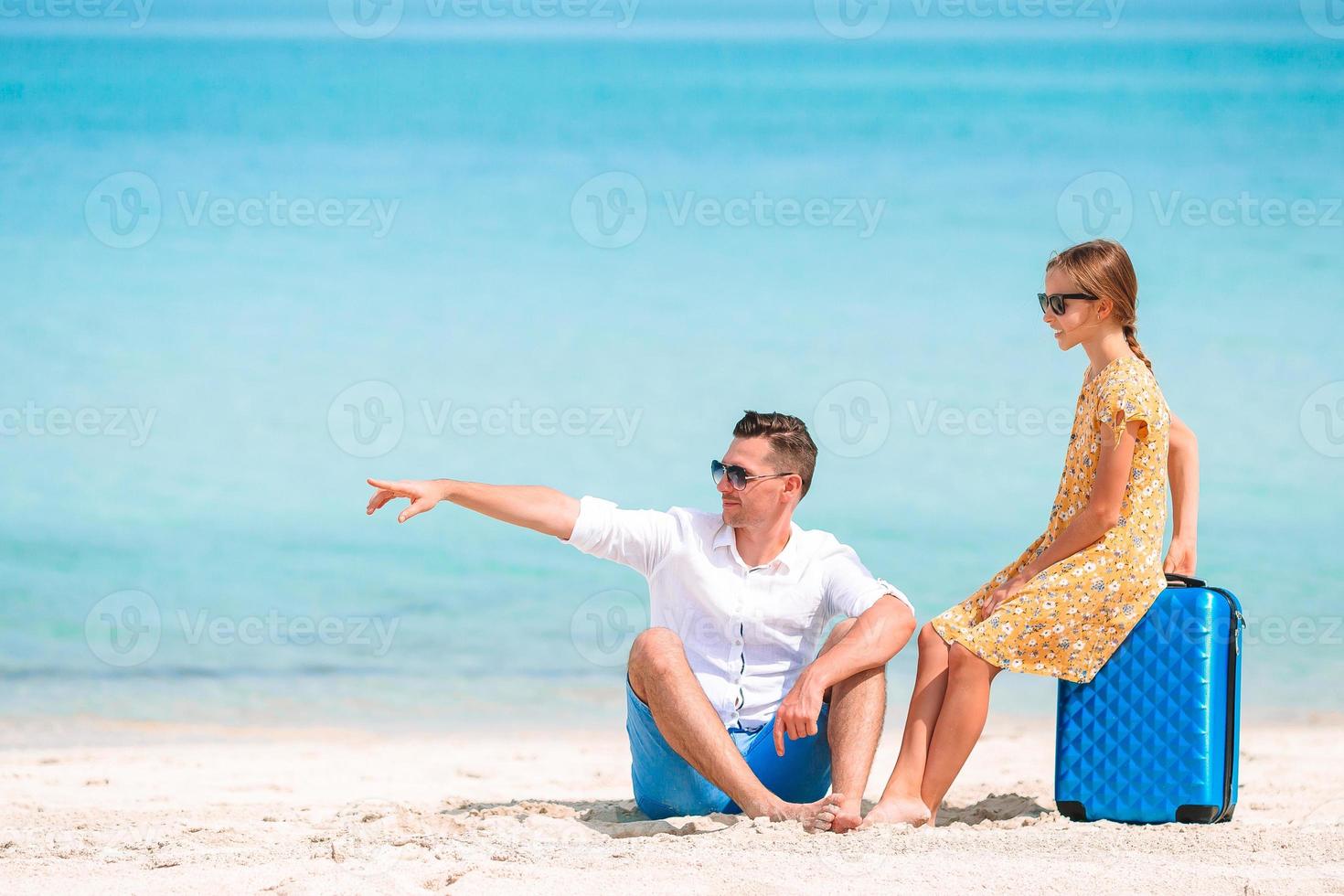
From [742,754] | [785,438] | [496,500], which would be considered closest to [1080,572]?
[785,438]

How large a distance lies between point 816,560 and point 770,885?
135 centimetres

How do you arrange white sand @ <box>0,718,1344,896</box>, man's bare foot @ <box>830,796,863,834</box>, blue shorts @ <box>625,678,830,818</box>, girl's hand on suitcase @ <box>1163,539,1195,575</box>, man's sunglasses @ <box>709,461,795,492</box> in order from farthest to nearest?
girl's hand on suitcase @ <box>1163,539,1195,575</box> < man's sunglasses @ <box>709,461,795,492</box> < blue shorts @ <box>625,678,830,818</box> < man's bare foot @ <box>830,796,863,834</box> < white sand @ <box>0,718,1344,896</box>

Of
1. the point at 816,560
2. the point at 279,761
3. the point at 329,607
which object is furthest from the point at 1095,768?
the point at 329,607

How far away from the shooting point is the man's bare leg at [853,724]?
3.37 m

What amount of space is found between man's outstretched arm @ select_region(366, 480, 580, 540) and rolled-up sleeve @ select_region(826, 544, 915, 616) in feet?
2.56

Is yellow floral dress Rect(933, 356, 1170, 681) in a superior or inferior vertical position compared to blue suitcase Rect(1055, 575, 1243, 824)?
superior

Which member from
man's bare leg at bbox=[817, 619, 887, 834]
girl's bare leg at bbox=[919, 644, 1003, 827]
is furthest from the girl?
man's bare leg at bbox=[817, 619, 887, 834]

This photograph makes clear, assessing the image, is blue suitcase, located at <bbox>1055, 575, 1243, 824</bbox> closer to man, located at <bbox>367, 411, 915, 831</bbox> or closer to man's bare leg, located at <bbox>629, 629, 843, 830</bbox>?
man, located at <bbox>367, 411, 915, 831</bbox>

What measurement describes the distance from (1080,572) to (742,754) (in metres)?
1.08

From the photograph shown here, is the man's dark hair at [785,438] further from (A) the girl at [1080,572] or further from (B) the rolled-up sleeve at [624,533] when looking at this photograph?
(A) the girl at [1080,572]

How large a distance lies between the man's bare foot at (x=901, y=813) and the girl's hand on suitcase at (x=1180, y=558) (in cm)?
107

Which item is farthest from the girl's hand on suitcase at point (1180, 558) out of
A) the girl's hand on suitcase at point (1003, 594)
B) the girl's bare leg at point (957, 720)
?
the girl's bare leg at point (957, 720)

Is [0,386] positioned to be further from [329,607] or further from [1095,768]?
[1095,768]

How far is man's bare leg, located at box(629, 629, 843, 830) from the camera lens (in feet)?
10.8
